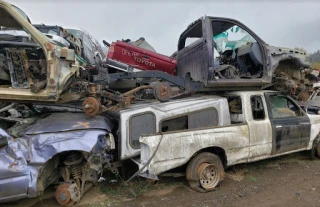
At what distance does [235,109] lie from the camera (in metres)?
4.88

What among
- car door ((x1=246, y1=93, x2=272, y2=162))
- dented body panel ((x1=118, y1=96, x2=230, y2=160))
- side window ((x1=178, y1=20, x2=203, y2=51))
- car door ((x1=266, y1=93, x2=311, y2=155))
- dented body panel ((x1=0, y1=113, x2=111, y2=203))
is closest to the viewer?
dented body panel ((x1=0, y1=113, x2=111, y2=203))

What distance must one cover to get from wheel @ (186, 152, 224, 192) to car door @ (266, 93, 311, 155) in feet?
4.36

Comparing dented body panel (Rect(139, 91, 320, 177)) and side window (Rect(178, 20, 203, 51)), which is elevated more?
side window (Rect(178, 20, 203, 51))

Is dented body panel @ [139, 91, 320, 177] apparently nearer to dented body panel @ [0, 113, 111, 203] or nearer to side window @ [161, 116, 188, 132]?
side window @ [161, 116, 188, 132]

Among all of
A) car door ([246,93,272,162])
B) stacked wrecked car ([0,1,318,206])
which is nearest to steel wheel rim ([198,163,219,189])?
car door ([246,93,272,162])

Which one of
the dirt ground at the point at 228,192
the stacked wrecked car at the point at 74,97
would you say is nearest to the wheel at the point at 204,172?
the dirt ground at the point at 228,192

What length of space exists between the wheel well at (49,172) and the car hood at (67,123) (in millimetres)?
409

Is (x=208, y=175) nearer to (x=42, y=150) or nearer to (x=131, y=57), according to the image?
(x=42, y=150)

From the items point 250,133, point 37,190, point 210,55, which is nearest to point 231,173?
point 250,133

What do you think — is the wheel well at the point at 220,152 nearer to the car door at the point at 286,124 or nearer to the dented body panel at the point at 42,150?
the car door at the point at 286,124

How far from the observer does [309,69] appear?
605 cm

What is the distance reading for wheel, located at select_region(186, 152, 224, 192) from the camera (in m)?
4.02

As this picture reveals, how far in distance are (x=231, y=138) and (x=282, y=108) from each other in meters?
1.64

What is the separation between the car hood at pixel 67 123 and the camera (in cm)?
357
